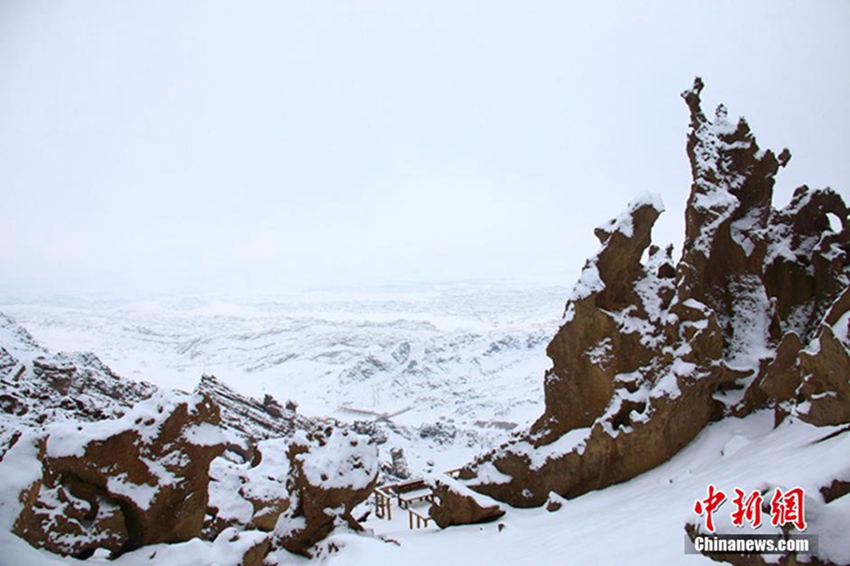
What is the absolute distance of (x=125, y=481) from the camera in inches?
351

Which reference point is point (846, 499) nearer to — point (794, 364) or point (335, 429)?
point (794, 364)

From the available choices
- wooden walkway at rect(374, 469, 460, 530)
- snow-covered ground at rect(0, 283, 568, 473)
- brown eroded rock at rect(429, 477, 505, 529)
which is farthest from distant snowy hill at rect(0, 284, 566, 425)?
brown eroded rock at rect(429, 477, 505, 529)

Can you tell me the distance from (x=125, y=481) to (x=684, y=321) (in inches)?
513

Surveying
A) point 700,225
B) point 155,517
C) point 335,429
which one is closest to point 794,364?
point 700,225

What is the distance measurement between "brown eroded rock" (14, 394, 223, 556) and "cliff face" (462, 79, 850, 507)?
26.1 feet

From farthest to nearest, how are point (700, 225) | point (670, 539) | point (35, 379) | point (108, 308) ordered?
point (108, 308)
point (35, 379)
point (700, 225)
point (670, 539)

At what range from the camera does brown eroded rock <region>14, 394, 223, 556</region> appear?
8.31 metres

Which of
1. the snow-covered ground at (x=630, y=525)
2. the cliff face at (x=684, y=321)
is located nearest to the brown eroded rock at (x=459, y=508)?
the snow-covered ground at (x=630, y=525)

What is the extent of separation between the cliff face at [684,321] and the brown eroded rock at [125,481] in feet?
26.1

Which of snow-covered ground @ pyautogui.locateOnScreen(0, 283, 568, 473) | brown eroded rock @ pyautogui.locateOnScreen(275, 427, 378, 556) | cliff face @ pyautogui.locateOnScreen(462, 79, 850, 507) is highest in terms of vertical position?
cliff face @ pyautogui.locateOnScreen(462, 79, 850, 507)

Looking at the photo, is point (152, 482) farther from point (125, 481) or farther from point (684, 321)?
point (684, 321)

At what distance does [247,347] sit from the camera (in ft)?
279

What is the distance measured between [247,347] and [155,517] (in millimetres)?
80686

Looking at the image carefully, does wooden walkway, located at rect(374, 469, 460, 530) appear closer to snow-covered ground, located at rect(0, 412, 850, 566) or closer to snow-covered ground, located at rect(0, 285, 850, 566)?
snow-covered ground, located at rect(0, 285, 850, 566)
